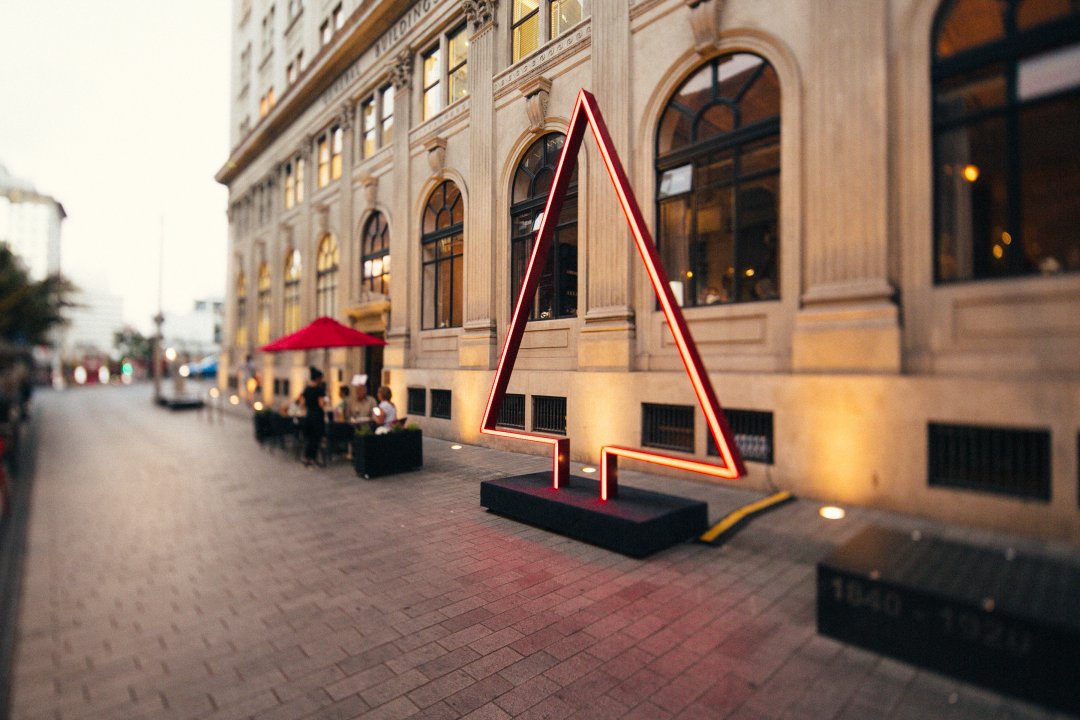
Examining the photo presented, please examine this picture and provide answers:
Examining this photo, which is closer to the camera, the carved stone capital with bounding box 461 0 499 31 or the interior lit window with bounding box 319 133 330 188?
the carved stone capital with bounding box 461 0 499 31

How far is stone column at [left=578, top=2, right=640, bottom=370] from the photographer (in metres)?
10.7

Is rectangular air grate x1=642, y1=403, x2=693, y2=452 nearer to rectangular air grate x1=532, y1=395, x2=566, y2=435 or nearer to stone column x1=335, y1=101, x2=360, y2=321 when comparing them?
rectangular air grate x1=532, y1=395, x2=566, y2=435

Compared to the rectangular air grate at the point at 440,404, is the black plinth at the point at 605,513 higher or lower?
lower

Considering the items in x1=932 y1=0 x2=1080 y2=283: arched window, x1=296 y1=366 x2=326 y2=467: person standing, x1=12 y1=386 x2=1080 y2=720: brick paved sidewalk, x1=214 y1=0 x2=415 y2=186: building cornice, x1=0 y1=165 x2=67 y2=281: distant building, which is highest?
x1=0 y1=165 x2=67 y2=281: distant building

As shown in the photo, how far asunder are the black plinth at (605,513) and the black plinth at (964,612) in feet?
6.79

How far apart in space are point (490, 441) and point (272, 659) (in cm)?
970

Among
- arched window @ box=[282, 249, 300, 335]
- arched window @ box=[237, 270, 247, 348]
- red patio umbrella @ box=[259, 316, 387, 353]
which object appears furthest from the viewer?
arched window @ box=[237, 270, 247, 348]

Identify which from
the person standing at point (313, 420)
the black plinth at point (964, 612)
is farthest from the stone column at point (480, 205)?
the black plinth at point (964, 612)

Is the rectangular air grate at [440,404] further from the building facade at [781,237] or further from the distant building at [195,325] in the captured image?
the distant building at [195,325]

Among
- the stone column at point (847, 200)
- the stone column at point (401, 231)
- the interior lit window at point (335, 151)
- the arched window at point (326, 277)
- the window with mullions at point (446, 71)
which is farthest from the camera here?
the arched window at point (326, 277)

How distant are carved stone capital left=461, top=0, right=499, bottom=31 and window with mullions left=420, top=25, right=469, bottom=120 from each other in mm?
544

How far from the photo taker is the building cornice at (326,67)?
738 inches

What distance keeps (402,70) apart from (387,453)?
47.5 ft

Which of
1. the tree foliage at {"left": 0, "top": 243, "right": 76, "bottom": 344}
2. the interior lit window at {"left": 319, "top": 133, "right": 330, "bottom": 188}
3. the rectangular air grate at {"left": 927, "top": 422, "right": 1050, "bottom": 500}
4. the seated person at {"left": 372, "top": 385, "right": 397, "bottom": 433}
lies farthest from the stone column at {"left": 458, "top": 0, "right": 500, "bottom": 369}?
the tree foliage at {"left": 0, "top": 243, "right": 76, "bottom": 344}
